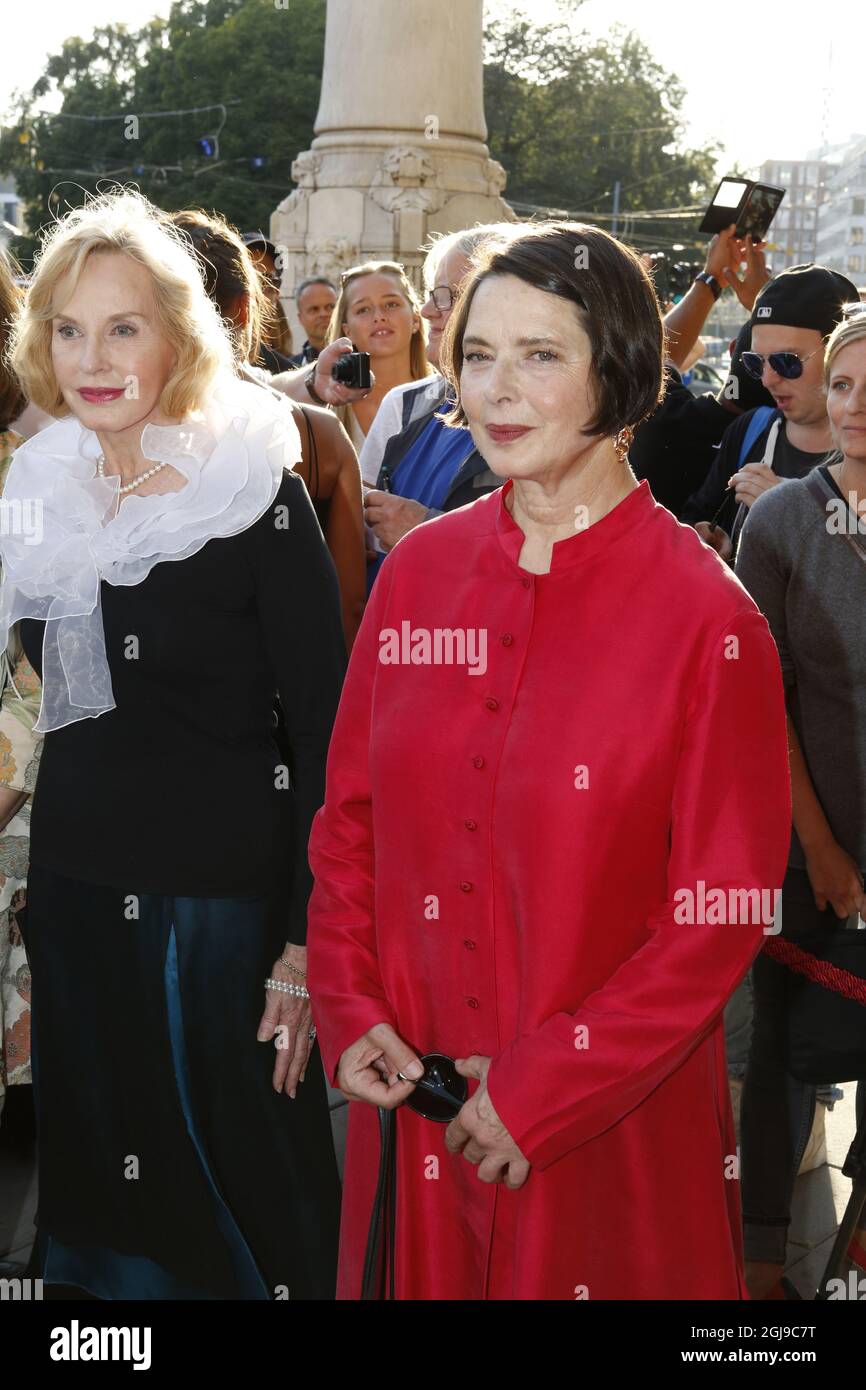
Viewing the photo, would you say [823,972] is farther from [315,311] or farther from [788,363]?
[315,311]

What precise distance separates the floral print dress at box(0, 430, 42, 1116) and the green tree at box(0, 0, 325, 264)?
121 ft

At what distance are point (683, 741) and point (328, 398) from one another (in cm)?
315

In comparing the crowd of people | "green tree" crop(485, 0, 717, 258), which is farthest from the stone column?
"green tree" crop(485, 0, 717, 258)

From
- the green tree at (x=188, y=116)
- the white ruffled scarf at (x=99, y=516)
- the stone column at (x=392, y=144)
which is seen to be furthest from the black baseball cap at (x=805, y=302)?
the green tree at (x=188, y=116)

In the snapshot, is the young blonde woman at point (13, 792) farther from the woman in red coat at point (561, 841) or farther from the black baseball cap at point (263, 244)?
the black baseball cap at point (263, 244)

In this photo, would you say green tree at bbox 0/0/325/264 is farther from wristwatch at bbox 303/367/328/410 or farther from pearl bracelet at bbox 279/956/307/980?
pearl bracelet at bbox 279/956/307/980

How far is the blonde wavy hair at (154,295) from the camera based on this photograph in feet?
8.38

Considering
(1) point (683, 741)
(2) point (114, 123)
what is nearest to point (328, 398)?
(1) point (683, 741)

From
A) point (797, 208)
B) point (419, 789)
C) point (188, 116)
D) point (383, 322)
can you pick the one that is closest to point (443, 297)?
point (383, 322)

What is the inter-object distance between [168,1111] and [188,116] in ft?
139

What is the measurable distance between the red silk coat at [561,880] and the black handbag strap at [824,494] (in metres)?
1.13

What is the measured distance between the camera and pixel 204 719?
2.49 m

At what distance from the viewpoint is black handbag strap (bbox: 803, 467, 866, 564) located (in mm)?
3008

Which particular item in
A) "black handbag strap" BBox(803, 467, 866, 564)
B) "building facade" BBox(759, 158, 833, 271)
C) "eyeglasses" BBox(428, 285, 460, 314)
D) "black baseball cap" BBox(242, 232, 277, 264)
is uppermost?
"building facade" BBox(759, 158, 833, 271)
